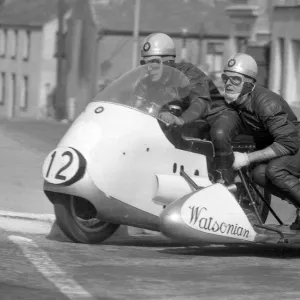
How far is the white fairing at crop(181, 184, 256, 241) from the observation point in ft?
31.4

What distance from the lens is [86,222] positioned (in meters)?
10.3

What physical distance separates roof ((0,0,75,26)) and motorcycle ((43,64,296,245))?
→ 67.6m

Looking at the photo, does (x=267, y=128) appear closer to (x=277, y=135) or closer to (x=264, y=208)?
(x=277, y=135)

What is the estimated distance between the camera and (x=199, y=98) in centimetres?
1050

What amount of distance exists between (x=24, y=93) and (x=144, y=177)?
7113 centimetres

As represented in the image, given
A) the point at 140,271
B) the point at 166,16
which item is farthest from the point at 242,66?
the point at 166,16

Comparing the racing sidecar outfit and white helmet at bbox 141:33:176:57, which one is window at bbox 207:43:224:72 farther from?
the racing sidecar outfit

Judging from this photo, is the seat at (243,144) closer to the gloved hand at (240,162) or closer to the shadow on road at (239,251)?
the gloved hand at (240,162)

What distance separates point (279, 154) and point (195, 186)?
70 cm

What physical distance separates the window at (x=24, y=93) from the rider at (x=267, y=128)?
69.6 m

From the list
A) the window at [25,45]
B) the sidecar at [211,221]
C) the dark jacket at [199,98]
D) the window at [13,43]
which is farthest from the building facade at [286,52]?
the window at [13,43]

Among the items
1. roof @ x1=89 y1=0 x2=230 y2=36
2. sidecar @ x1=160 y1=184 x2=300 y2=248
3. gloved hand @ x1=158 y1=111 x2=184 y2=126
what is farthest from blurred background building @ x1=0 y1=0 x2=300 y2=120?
sidecar @ x1=160 y1=184 x2=300 y2=248

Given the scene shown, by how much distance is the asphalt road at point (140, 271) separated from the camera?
7.73 meters

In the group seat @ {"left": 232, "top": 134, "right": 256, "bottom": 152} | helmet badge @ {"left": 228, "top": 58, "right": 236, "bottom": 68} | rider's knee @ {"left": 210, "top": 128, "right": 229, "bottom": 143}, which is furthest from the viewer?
seat @ {"left": 232, "top": 134, "right": 256, "bottom": 152}
